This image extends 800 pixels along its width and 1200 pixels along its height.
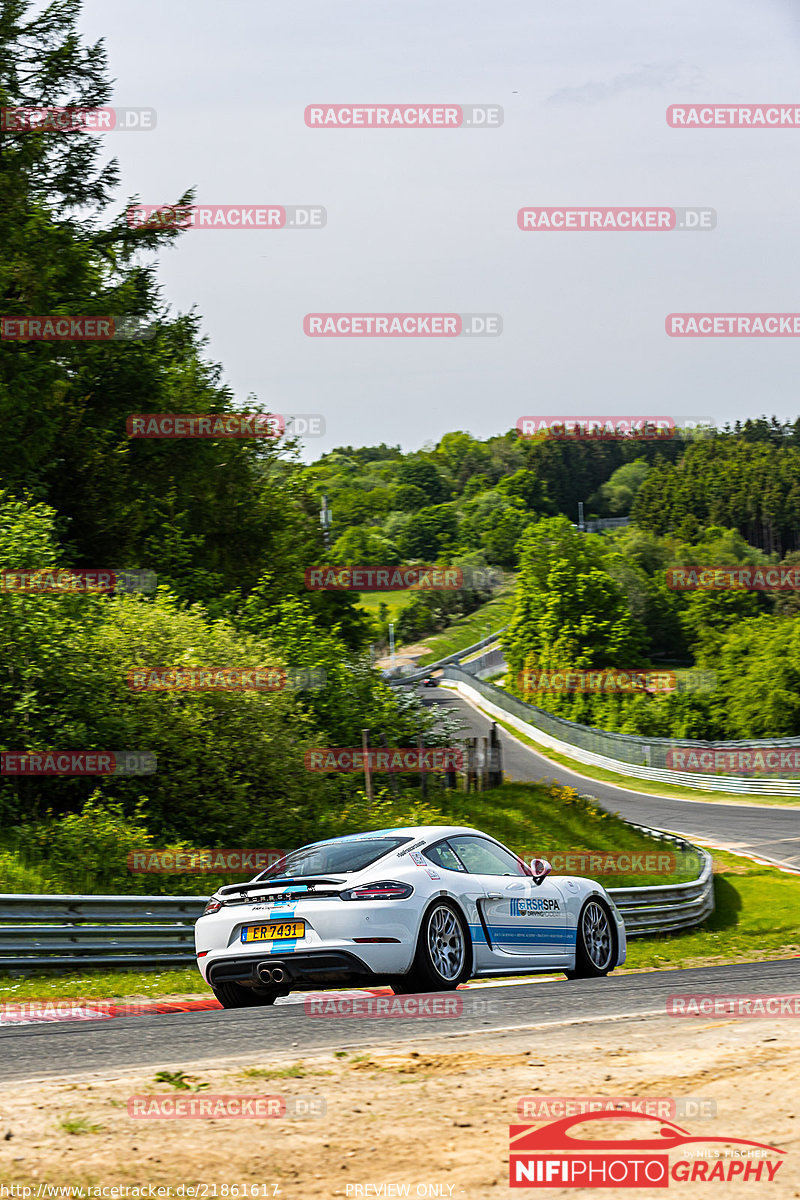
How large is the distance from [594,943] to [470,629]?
123217 mm

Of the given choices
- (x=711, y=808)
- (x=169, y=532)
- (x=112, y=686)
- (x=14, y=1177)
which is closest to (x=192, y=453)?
(x=169, y=532)

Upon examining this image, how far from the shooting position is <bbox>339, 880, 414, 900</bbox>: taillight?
27.4ft

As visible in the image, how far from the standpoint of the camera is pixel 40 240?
86.2 feet

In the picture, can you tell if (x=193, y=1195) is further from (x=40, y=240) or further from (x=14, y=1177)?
(x=40, y=240)

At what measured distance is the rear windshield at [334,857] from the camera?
8875 millimetres

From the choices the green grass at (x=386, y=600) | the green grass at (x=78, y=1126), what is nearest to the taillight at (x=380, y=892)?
the green grass at (x=78, y=1126)

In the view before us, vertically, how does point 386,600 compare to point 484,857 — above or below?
above

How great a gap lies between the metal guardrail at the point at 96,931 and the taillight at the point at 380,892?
3948 mm

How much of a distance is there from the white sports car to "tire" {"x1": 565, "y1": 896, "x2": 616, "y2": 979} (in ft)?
0.82

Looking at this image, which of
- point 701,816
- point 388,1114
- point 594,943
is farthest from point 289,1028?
point 701,816

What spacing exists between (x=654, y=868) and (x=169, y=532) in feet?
45.8

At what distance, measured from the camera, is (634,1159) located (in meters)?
4.00

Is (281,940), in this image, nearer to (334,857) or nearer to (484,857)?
(334,857)

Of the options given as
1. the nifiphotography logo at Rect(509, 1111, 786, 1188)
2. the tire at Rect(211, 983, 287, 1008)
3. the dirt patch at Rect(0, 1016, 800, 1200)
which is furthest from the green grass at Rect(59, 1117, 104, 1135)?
the tire at Rect(211, 983, 287, 1008)
